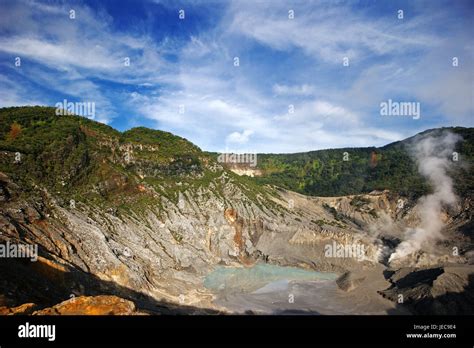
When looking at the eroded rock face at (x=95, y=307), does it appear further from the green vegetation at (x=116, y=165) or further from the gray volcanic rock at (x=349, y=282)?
the gray volcanic rock at (x=349, y=282)

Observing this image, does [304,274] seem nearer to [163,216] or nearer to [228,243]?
[228,243]

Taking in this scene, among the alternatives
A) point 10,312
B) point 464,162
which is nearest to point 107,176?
point 10,312

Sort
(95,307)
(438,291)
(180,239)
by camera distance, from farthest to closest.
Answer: (180,239) < (438,291) < (95,307)

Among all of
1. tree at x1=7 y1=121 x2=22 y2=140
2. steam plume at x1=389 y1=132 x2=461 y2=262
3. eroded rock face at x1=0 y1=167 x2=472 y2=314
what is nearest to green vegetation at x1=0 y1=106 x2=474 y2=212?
tree at x1=7 y1=121 x2=22 y2=140

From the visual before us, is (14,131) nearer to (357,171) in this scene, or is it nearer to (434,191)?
(434,191)

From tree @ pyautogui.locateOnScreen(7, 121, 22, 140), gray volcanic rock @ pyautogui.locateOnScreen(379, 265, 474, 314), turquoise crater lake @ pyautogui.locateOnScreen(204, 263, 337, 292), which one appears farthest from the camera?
tree @ pyautogui.locateOnScreen(7, 121, 22, 140)

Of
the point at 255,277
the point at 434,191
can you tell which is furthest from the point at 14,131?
the point at 434,191

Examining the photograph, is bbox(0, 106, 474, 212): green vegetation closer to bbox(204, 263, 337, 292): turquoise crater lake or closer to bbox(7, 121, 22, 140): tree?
bbox(7, 121, 22, 140): tree

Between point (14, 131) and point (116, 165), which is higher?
point (14, 131)

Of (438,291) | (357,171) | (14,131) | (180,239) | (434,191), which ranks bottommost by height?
(438,291)
